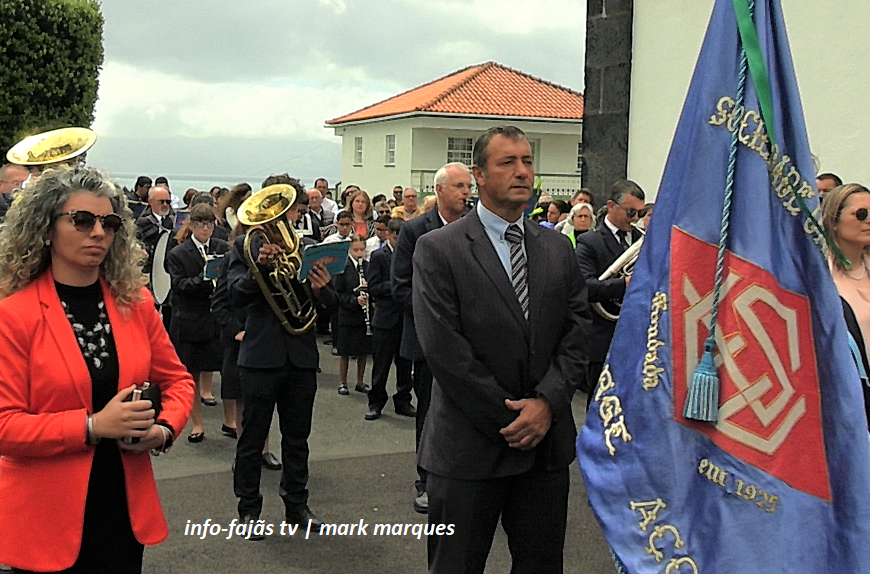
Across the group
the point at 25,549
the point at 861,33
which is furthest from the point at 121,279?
the point at 861,33

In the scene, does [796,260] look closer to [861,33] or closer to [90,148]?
[90,148]

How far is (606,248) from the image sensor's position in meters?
6.64

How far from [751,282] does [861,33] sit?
238 inches

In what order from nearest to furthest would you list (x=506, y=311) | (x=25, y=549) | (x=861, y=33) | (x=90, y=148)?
(x=25, y=549)
(x=506, y=311)
(x=90, y=148)
(x=861, y=33)

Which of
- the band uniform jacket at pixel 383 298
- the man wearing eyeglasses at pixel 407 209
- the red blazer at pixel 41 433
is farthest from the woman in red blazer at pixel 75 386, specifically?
the man wearing eyeglasses at pixel 407 209

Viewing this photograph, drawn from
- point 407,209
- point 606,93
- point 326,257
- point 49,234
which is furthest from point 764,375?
Answer: point 407,209

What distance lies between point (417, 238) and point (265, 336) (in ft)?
3.70

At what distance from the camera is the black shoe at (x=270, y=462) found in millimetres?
6949

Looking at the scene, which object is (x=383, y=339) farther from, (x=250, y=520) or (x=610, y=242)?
(x=250, y=520)

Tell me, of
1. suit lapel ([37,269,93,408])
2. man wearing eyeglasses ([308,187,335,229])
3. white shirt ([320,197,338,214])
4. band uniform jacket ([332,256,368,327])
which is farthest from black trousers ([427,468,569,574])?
white shirt ([320,197,338,214])

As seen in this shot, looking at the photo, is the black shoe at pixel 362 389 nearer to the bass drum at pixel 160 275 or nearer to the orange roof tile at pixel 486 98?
the bass drum at pixel 160 275

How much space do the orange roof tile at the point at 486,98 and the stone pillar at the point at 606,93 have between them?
25.2m

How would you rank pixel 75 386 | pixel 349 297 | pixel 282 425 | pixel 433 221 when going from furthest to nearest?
pixel 349 297, pixel 433 221, pixel 282 425, pixel 75 386

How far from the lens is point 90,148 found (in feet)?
17.4
